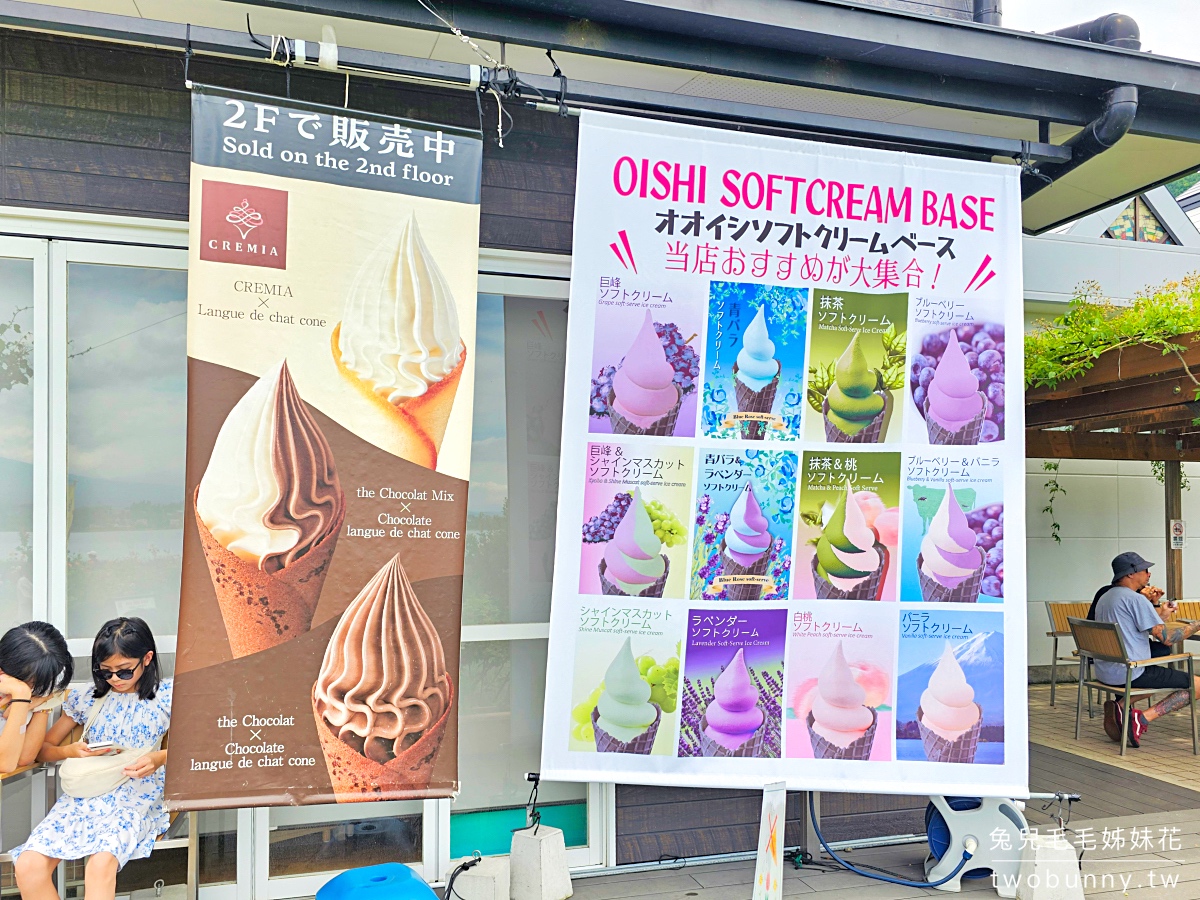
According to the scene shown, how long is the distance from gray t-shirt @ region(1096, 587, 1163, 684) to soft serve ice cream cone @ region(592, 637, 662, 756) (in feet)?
13.6

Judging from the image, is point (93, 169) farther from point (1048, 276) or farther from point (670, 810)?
point (1048, 276)

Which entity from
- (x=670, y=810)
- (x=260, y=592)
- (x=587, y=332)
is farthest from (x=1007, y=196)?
(x=260, y=592)

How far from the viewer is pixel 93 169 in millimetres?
3098

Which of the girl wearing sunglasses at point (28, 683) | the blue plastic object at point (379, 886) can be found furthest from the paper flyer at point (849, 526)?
the girl wearing sunglasses at point (28, 683)

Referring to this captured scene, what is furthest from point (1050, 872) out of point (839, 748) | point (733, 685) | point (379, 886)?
point (379, 886)

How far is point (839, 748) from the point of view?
3.38 metres

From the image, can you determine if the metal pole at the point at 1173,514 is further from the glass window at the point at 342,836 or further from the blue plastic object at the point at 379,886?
the blue plastic object at the point at 379,886

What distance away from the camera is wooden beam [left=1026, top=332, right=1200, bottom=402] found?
15.4 feet

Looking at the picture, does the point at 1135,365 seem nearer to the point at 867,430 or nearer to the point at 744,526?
the point at 867,430

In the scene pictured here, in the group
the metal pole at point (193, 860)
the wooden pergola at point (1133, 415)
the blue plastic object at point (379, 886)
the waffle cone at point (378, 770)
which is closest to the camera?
the blue plastic object at point (379, 886)

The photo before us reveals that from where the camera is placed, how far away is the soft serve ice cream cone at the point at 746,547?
335 centimetres

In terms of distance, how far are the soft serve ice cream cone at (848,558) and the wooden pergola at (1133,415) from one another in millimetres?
2422

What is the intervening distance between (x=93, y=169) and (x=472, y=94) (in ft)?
4.55

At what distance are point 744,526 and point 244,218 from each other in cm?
200
